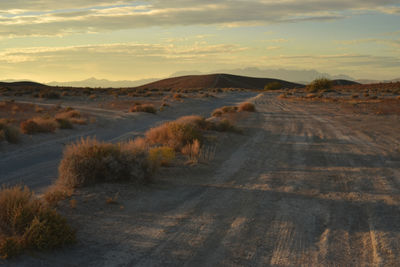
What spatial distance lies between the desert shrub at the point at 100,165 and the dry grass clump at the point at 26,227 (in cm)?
246

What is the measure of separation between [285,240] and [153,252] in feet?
6.56

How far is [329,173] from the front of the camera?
33.9 ft

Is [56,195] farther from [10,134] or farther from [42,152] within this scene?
[10,134]

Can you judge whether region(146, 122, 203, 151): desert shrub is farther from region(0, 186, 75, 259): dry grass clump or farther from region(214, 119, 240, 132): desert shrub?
region(0, 186, 75, 259): dry grass clump

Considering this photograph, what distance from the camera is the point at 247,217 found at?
6.86 metres

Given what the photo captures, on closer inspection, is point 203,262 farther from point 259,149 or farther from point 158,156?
point 259,149

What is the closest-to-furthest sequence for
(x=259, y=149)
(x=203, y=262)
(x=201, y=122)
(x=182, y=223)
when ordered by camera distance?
(x=203, y=262) < (x=182, y=223) < (x=259, y=149) < (x=201, y=122)

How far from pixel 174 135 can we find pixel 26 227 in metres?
8.94

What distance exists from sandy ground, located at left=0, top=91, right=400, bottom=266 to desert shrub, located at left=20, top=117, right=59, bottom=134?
5211 mm

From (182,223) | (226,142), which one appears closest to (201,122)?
(226,142)

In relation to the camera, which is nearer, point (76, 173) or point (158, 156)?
point (76, 173)

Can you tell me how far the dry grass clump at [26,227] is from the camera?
4.95 meters

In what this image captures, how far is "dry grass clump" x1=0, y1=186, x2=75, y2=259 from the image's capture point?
4.95m

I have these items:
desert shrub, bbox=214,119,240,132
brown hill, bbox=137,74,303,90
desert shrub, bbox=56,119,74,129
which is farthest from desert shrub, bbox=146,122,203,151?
brown hill, bbox=137,74,303,90
